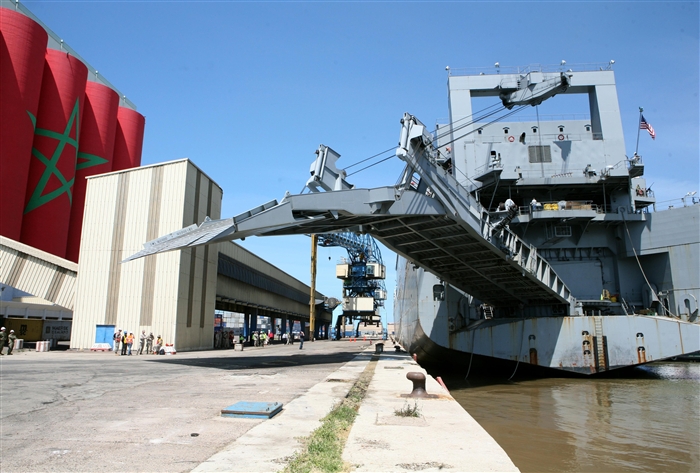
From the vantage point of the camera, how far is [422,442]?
5992 millimetres

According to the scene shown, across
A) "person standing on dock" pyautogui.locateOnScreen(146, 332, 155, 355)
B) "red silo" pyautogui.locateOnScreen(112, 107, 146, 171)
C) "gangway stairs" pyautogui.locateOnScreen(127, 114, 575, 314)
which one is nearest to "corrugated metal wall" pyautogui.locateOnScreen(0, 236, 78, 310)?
"person standing on dock" pyautogui.locateOnScreen(146, 332, 155, 355)

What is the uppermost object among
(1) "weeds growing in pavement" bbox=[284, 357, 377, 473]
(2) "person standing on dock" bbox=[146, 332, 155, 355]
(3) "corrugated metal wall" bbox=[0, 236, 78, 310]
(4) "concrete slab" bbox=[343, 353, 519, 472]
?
(3) "corrugated metal wall" bbox=[0, 236, 78, 310]

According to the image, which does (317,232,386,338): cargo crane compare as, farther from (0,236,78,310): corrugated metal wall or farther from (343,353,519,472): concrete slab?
(343,353,519,472): concrete slab

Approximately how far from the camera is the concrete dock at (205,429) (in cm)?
509

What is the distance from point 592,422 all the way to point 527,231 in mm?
13017

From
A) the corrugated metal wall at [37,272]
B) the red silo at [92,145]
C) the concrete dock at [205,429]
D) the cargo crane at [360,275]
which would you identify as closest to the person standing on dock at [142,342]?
the corrugated metal wall at [37,272]

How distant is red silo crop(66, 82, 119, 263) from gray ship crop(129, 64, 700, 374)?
3442cm

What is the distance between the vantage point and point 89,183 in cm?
3002

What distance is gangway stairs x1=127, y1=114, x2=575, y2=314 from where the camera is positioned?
16172 mm

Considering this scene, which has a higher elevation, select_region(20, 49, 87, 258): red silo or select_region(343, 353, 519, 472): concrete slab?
select_region(20, 49, 87, 258): red silo

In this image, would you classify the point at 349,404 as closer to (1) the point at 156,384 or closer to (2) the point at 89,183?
(1) the point at 156,384

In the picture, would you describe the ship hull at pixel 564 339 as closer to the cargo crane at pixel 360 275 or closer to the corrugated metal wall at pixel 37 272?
the corrugated metal wall at pixel 37 272

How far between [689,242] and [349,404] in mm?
20298

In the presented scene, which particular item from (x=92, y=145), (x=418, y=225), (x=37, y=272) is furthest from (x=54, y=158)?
(x=418, y=225)
